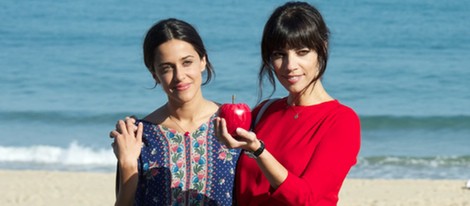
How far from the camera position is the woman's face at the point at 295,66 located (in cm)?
358

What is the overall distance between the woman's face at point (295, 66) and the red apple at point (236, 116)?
0.58ft

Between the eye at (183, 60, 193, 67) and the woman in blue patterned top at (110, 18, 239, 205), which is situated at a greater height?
the eye at (183, 60, 193, 67)

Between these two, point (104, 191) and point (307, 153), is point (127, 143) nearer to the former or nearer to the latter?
point (307, 153)

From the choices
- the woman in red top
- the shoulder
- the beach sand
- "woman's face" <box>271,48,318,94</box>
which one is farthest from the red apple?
the beach sand

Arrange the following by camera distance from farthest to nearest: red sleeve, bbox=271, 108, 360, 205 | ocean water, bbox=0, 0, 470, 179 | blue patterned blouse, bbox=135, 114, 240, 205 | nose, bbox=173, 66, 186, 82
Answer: ocean water, bbox=0, 0, 470, 179 → blue patterned blouse, bbox=135, 114, 240, 205 → nose, bbox=173, 66, 186, 82 → red sleeve, bbox=271, 108, 360, 205

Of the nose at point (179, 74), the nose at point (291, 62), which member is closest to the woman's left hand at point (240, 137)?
the nose at point (291, 62)

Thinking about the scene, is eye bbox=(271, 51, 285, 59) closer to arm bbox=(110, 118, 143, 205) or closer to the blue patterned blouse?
the blue patterned blouse

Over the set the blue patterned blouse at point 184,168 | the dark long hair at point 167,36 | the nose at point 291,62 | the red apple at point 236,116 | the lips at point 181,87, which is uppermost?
the dark long hair at point 167,36

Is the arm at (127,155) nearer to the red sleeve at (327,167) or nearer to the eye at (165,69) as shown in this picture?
the eye at (165,69)

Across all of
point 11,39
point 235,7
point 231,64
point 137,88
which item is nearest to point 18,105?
point 137,88

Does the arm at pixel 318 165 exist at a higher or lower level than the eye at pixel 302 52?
lower

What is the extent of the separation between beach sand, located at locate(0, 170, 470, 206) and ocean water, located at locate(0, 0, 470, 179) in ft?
Result: 3.56

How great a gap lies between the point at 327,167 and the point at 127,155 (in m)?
0.76

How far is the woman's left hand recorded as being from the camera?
3328mm
